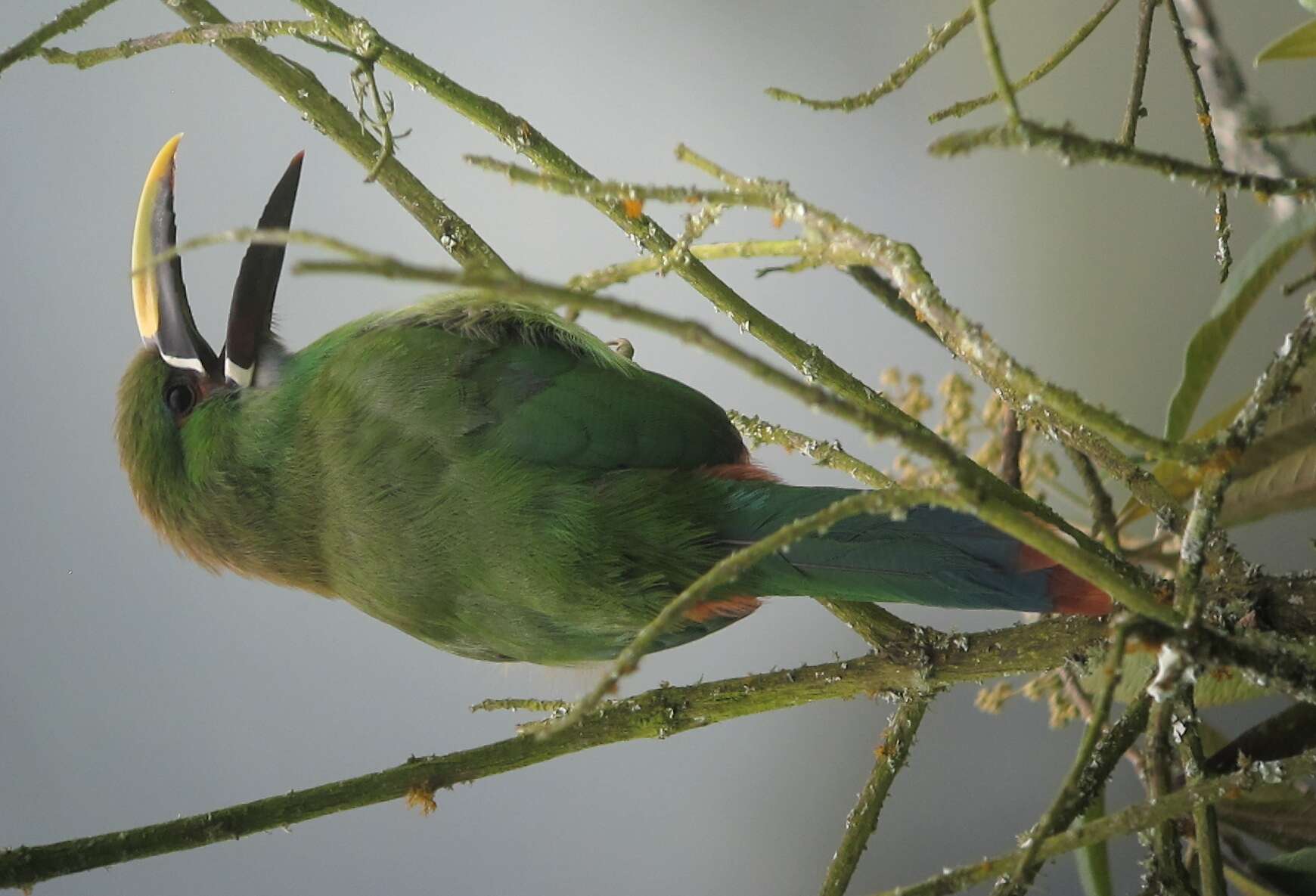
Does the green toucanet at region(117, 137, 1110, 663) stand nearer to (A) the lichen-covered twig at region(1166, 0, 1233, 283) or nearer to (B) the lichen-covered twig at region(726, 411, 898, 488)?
(B) the lichen-covered twig at region(726, 411, 898, 488)

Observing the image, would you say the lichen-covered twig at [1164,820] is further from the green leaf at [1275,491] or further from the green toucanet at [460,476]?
the green leaf at [1275,491]

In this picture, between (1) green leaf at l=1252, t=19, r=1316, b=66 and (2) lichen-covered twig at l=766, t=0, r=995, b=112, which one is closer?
(2) lichen-covered twig at l=766, t=0, r=995, b=112

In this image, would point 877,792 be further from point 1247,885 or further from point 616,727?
point 1247,885

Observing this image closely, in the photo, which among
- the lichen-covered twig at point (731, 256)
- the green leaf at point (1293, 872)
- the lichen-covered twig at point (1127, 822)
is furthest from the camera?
the green leaf at point (1293, 872)

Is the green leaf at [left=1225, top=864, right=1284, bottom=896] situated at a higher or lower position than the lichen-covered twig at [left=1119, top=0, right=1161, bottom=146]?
lower

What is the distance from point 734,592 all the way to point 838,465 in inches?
6.7

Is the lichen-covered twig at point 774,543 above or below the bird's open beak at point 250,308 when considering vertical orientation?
below

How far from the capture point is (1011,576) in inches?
31.9

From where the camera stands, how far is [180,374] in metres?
1.29

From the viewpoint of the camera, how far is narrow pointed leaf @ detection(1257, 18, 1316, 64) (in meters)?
1.04

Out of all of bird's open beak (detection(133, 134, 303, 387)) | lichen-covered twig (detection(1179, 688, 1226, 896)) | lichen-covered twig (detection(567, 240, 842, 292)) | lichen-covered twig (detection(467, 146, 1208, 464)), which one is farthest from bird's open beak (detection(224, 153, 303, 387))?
lichen-covered twig (detection(1179, 688, 1226, 896))

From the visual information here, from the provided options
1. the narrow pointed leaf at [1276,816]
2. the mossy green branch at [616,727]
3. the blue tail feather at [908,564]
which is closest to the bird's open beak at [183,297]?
the mossy green branch at [616,727]

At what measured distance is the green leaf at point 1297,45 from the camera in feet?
3.41

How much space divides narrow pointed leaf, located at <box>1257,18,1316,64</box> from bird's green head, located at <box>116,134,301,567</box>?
102cm
